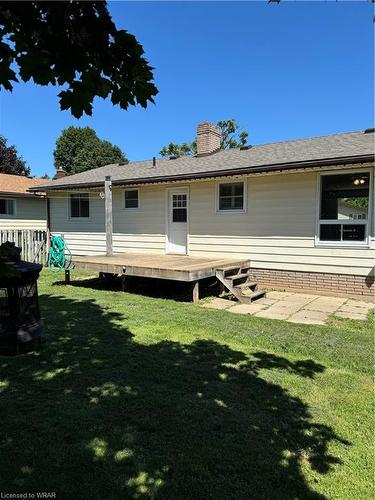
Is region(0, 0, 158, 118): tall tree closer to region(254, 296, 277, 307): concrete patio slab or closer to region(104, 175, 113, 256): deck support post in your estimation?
region(254, 296, 277, 307): concrete patio slab

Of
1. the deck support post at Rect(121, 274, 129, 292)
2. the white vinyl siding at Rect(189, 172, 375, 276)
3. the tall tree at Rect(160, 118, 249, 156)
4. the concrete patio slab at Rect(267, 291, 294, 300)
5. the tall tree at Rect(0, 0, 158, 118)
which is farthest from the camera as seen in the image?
the tall tree at Rect(160, 118, 249, 156)

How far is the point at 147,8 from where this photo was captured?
4.16 m

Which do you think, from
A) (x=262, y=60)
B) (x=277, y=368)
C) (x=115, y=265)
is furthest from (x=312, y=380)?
(x=262, y=60)

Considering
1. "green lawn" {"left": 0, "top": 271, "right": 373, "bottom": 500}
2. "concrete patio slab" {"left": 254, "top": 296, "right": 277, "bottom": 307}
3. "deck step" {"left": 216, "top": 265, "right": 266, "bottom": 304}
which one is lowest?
"concrete patio slab" {"left": 254, "top": 296, "right": 277, "bottom": 307}

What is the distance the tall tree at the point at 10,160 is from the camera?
3494 cm

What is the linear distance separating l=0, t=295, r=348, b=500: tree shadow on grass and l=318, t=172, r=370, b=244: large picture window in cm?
493

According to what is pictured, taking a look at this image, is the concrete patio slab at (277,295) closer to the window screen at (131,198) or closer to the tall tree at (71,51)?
the window screen at (131,198)

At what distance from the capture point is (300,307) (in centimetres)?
740

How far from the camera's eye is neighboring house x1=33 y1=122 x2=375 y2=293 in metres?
8.30

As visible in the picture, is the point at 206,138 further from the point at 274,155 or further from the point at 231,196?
the point at 231,196

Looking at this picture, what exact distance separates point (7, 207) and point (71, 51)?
18.4 m

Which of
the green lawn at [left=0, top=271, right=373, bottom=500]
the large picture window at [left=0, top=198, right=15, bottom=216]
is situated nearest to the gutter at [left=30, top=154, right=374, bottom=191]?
the green lawn at [left=0, top=271, right=373, bottom=500]

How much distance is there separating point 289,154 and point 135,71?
8.08 meters

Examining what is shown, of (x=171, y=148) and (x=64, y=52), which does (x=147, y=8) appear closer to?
(x=64, y=52)
